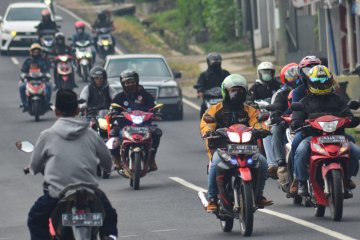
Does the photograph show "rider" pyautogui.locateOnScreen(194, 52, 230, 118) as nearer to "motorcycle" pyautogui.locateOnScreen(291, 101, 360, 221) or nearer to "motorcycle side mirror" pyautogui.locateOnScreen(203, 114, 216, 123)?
"motorcycle" pyautogui.locateOnScreen(291, 101, 360, 221)

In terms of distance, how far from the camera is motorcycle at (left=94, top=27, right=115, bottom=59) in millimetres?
47531

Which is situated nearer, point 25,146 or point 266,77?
point 25,146

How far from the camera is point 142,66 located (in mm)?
34500

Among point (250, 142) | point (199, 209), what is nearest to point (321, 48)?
point (199, 209)

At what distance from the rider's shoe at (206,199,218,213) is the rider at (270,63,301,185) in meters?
2.66

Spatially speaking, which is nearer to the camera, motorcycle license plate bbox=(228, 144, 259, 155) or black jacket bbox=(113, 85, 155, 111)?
motorcycle license plate bbox=(228, 144, 259, 155)

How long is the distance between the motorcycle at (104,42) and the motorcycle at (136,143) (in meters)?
25.9

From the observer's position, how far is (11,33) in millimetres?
48969

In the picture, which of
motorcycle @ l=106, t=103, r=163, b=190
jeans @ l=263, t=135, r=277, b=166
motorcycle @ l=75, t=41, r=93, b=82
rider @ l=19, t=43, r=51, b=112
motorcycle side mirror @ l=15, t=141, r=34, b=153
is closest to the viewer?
motorcycle side mirror @ l=15, t=141, r=34, b=153

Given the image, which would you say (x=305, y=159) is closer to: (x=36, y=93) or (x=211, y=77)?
(x=211, y=77)

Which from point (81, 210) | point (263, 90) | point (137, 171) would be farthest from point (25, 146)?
point (263, 90)

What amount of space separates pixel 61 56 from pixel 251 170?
945 inches

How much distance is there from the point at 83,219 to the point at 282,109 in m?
7.82

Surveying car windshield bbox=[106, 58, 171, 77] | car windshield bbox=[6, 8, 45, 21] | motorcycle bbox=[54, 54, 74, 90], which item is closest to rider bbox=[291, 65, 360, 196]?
car windshield bbox=[106, 58, 171, 77]
